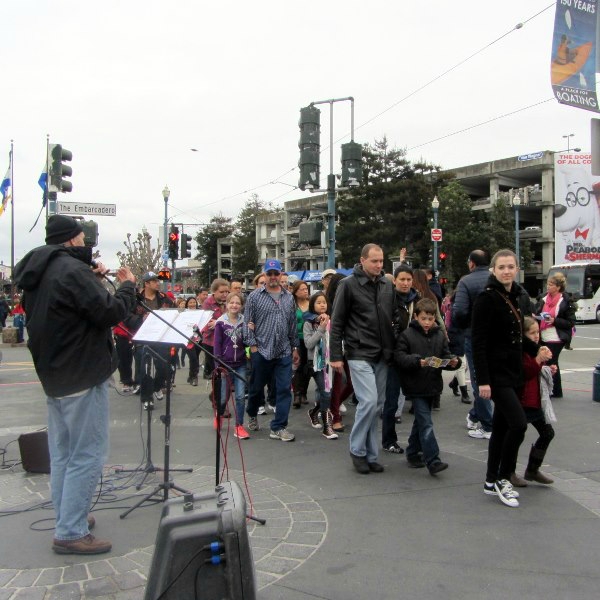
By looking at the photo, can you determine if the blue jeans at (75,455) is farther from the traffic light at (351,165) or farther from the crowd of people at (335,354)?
the traffic light at (351,165)

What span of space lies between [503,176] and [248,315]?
49.5 meters

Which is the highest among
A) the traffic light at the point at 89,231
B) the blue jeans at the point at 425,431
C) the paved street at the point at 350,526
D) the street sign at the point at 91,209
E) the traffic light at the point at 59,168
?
the traffic light at the point at 59,168

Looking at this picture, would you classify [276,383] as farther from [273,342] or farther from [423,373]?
[423,373]

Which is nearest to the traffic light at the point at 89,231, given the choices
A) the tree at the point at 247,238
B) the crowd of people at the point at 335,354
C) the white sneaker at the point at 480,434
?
the crowd of people at the point at 335,354

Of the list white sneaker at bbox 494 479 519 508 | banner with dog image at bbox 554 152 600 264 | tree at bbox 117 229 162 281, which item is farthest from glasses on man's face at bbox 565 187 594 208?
white sneaker at bbox 494 479 519 508

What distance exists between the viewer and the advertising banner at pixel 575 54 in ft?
28.4

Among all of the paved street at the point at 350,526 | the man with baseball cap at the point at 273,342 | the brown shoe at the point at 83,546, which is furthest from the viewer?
the man with baseball cap at the point at 273,342

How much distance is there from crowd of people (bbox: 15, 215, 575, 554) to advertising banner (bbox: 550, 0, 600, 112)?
2623 mm

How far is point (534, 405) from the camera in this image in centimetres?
475

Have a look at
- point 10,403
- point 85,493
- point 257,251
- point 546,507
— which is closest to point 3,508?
point 85,493

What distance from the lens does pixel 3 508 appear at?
4.52m

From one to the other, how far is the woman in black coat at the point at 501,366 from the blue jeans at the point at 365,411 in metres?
1.03

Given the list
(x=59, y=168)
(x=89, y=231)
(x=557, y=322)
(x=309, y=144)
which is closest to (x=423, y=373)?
(x=557, y=322)

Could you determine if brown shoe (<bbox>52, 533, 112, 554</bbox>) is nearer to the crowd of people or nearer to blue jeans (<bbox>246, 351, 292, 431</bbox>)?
the crowd of people
